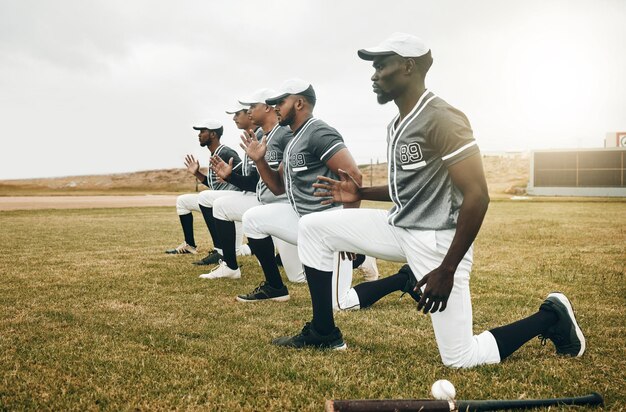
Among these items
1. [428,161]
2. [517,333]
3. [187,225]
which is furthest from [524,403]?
[187,225]

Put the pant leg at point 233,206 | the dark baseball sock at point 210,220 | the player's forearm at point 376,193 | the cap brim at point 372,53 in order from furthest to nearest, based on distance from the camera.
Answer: the dark baseball sock at point 210,220 → the pant leg at point 233,206 → the player's forearm at point 376,193 → the cap brim at point 372,53

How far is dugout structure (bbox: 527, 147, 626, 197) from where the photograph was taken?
46.1m

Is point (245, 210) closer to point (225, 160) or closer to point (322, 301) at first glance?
point (225, 160)

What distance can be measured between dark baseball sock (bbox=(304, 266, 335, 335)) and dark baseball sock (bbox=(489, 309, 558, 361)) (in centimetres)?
115

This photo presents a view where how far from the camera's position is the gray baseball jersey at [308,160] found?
17.0 feet

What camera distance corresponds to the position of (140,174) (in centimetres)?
9644

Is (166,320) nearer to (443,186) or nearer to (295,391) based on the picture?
(295,391)

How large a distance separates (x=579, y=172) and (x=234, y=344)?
162 feet

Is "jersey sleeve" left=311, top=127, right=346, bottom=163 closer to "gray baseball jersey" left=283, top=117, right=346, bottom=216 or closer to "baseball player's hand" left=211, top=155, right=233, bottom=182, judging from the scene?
"gray baseball jersey" left=283, top=117, right=346, bottom=216

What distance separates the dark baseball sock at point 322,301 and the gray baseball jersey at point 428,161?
2.40 feet

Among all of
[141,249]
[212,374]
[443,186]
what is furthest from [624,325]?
[141,249]

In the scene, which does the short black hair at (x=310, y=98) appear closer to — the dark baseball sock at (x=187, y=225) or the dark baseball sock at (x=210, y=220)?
the dark baseball sock at (x=210, y=220)

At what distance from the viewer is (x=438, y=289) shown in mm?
3203

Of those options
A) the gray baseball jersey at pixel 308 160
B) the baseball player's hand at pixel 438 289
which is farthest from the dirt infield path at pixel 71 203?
the baseball player's hand at pixel 438 289
